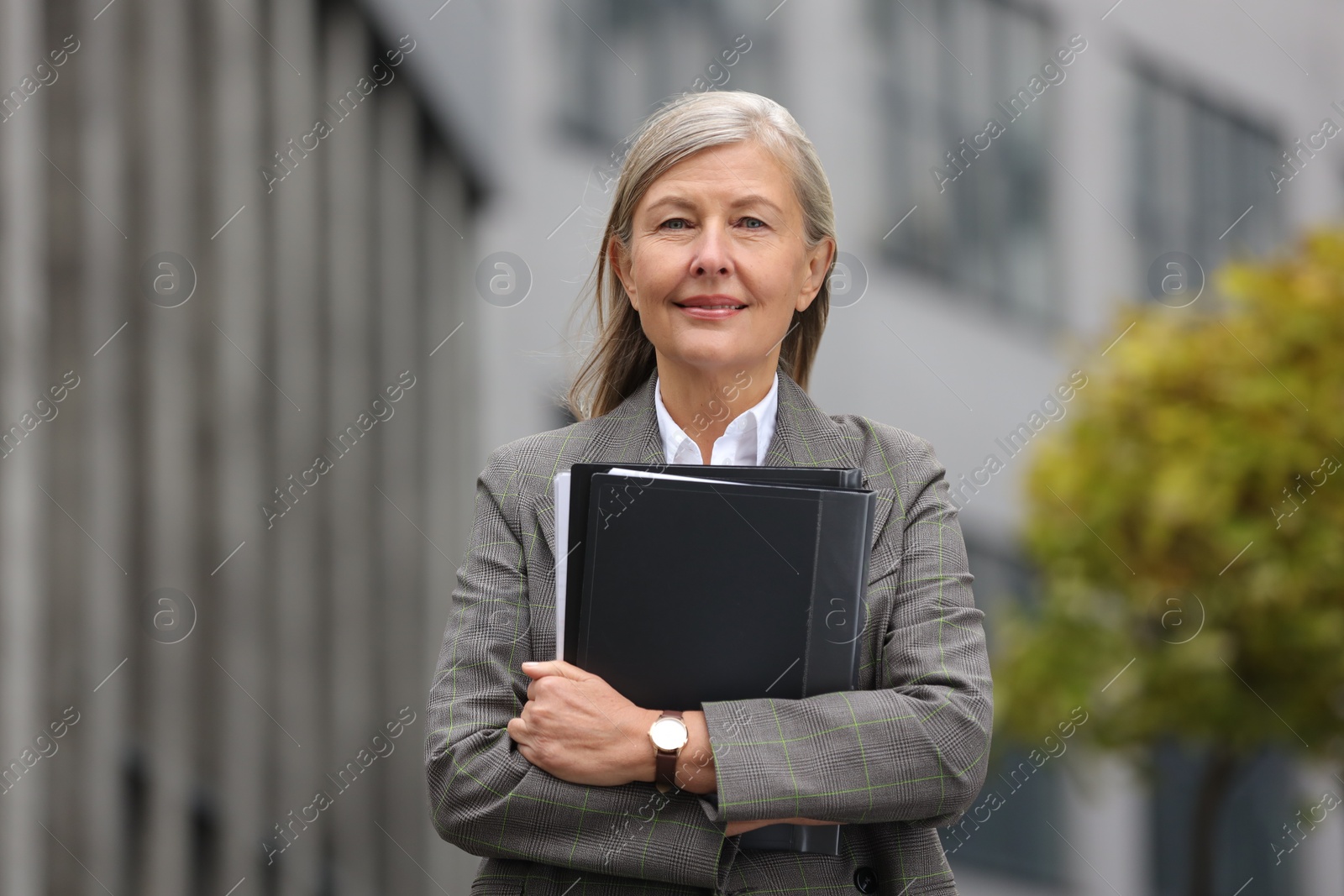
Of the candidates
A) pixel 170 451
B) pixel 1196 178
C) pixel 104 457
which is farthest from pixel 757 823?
pixel 1196 178

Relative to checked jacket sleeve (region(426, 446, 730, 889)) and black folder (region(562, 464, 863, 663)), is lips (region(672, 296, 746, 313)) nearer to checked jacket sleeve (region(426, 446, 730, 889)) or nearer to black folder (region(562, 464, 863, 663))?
black folder (region(562, 464, 863, 663))

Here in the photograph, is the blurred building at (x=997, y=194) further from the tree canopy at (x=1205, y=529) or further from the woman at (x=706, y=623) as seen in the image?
the woman at (x=706, y=623)

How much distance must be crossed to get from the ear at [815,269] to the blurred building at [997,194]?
18.2 ft

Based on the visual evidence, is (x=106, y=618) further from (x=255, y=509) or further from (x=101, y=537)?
(x=255, y=509)

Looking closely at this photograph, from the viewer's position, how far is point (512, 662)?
1821 mm

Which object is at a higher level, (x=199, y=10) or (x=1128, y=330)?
(x=199, y=10)

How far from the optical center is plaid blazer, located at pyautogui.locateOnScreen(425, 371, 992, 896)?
1.67 meters

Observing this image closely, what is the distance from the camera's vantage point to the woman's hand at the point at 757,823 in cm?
168

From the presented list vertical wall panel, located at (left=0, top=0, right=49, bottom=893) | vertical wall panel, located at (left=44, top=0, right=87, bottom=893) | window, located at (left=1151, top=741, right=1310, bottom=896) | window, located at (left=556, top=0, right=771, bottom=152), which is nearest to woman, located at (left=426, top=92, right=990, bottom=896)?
vertical wall panel, located at (left=0, top=0, right=49, bottom=893)

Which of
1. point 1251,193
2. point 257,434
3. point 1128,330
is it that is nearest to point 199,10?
point 257,434

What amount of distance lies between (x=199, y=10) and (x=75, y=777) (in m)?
3.13

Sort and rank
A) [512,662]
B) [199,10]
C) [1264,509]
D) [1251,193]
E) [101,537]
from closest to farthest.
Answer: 1. [512,662]
2. [101,537]
3. [199,10]
4. [1264,509]
5. [1251,193]

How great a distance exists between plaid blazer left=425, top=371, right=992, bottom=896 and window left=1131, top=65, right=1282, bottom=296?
10.4 meters

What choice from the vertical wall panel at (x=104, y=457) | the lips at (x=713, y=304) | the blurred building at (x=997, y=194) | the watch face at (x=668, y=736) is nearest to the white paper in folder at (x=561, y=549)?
the watch face at (x=668, y=736)
